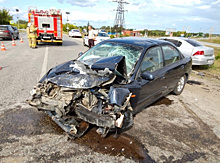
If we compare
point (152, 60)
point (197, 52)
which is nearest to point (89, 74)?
point (152, 60)

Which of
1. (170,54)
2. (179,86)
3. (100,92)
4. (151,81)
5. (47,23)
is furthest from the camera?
(47,23)

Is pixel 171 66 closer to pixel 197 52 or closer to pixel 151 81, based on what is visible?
pixel 151 81

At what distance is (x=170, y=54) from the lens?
4.54 m

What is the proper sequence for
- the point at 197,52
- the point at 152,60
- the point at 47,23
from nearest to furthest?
the point at 152,60
the point at 197,52
the point at 47,23

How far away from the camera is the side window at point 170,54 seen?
4.28 metres

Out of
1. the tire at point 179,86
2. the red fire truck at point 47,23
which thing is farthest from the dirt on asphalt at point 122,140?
the red fire truck at point 47,23

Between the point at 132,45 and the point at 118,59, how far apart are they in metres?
0.94

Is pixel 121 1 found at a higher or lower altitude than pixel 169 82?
higher

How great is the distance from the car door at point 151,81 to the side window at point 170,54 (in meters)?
0.25

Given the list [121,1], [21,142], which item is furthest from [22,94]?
[121,1]

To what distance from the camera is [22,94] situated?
4.43 meters

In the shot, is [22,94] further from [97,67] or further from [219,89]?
[219,89]

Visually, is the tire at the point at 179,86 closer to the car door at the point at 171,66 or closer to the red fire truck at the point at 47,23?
the car door at the point at 171,66

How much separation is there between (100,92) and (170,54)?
2.59m
